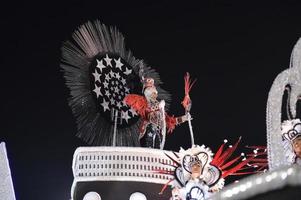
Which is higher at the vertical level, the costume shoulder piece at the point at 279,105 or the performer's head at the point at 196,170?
the costume shoulder piece at the point at 279,105

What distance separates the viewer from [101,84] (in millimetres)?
5238

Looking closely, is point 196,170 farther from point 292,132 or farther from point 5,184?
point 5,184

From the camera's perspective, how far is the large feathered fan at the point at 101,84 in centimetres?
510

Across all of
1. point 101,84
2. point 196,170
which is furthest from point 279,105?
point 101,84

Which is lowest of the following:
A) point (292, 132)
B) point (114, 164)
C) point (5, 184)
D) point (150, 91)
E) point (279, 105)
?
point (5, 184)

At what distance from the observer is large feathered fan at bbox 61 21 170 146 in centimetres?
510

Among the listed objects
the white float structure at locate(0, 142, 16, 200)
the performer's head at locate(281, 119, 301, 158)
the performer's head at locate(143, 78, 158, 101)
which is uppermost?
the performer's head at locate(143, 78, 158, 101)

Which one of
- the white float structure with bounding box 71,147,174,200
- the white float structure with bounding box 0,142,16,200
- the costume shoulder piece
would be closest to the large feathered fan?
the white float structure with bounding box 71,147,174,200

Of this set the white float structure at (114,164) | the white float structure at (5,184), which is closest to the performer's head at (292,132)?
the white float structure at (114,164)

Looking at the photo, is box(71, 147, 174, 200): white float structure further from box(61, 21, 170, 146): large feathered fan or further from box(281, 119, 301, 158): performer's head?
box(281, 119, 301, 158): performer's head

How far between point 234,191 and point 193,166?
12.2ft

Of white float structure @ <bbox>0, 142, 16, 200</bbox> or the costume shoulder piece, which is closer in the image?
the costume shoulder piece

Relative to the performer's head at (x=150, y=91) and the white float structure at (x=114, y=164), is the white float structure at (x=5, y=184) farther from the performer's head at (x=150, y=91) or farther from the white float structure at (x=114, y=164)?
the performer's head at (x=150, y=91)

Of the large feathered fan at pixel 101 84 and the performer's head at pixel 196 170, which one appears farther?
the large feathered fan at pixel 101 84
